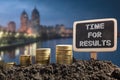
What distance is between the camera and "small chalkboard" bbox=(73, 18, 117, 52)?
342 cm

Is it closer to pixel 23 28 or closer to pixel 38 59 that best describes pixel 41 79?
pixel 38 59

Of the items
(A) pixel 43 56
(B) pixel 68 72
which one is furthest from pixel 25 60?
(B) pixel 68 72

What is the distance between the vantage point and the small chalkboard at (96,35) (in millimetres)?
3420

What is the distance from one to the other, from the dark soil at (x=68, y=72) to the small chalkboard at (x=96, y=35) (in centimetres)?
20

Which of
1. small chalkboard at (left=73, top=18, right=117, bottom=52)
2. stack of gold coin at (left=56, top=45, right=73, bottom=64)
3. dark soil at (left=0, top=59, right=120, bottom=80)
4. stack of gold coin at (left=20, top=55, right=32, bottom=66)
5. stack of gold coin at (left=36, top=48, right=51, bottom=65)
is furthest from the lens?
stack of gold coin at (left=20, top=55, right=32, bottom=66)

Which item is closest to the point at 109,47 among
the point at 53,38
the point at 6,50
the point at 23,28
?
the point at 53,38

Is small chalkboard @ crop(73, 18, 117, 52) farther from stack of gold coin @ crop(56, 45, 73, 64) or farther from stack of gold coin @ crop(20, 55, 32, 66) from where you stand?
stack of gold coin @ crop(20, 55, 32, 66)

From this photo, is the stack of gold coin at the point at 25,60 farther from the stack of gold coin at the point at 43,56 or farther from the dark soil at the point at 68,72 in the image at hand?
the dark soil at the point at 68,72

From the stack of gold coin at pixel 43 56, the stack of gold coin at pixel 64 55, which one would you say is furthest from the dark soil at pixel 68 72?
the stack of gold coin at pixel 43 56

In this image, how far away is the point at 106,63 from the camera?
3393 millimetres

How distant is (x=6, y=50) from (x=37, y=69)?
466cm

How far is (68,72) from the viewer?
Answer: 310cm

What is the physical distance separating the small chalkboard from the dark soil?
20 centimetres

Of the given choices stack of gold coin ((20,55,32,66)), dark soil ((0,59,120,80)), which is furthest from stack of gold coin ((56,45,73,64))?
stack of gold coin ((20,55,32,66))
